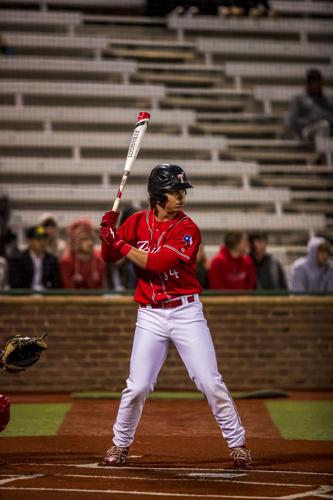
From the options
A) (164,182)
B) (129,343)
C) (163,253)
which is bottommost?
(129,343)

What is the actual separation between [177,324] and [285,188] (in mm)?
9390

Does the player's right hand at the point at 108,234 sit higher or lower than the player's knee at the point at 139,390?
higher

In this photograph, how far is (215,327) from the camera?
10.9 meters

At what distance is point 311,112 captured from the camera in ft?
49.5

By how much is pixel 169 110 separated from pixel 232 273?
16.8ft

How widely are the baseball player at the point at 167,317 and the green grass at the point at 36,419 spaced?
6.25 ft

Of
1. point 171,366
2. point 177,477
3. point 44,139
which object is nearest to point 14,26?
point 44,139

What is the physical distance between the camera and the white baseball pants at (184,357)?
5906 mm

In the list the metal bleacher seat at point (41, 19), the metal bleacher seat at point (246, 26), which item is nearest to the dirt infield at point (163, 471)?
the metal bleacher seat at point (41, 19)

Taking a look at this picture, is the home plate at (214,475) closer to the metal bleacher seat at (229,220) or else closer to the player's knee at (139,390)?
the player's knee at (139,390)

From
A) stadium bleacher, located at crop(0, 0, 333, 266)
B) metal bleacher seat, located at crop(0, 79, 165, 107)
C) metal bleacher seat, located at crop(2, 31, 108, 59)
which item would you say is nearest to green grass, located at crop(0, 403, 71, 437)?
stadium bleacher, located at crop(0, 0, 333, 266)

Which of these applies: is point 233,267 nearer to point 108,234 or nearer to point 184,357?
point 184,357

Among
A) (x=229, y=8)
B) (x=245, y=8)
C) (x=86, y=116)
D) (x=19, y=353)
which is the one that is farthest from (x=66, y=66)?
(x=19, y=353)

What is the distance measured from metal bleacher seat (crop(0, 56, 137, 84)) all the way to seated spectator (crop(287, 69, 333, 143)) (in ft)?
9.14
